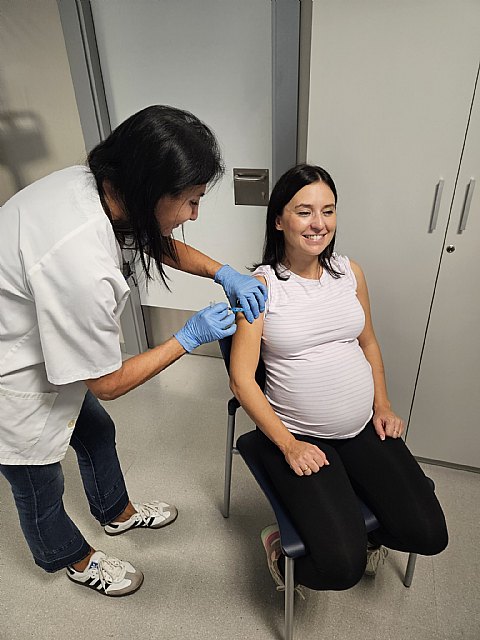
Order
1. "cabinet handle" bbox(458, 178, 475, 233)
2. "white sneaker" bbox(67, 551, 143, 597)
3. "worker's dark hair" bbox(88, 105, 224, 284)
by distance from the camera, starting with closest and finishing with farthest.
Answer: "worker's dark hair" bbox(88, 105, 224, 284), "cabinet handle" bbox(458, 178, 475, 233), "white sneaker" bbox(67, 551, 143, 597)

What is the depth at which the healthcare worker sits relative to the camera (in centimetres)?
81

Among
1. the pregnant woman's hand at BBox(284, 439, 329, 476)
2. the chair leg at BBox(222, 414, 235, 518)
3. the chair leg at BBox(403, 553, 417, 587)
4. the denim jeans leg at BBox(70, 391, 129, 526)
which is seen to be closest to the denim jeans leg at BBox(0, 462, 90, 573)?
the denim jeans leg at BBox(70, 391, 129, 526)

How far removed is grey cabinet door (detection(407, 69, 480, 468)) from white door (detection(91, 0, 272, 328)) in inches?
32.7

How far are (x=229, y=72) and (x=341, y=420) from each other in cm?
137

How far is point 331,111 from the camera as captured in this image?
1.26 m

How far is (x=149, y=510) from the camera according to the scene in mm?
1629

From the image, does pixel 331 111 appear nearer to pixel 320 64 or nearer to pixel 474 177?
pixel 320 64

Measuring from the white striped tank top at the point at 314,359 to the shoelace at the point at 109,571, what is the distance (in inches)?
28.9

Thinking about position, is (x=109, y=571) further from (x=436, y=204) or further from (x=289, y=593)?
(x=436, y=204)

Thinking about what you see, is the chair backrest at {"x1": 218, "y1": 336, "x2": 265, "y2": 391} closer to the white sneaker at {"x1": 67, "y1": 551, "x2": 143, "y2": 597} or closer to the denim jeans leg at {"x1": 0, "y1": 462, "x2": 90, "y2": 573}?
the denim jeans leg at {"x1": 0, "y1": 462, "x2": 90, "y2": 573}

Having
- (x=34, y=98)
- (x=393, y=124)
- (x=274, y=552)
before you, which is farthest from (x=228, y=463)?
(x=34, y=98)

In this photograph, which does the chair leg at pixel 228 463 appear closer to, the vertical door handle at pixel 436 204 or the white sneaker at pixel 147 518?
the white sneaker at pixel 147 518

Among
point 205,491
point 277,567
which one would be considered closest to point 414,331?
point 277,567

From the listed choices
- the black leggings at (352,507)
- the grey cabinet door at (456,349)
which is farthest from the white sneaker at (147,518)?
the grey cabinet door at (456,349)
